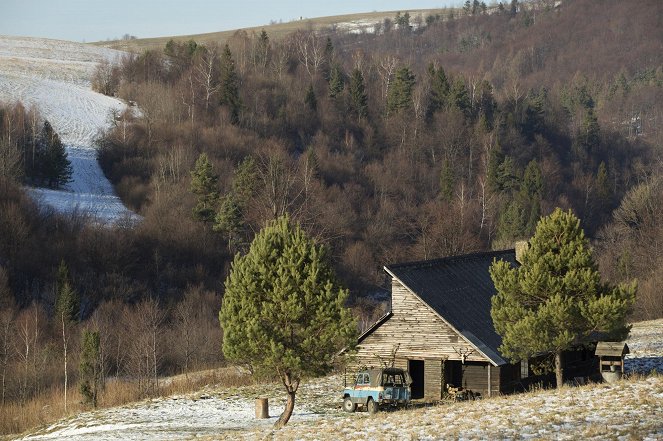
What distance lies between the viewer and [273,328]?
31312mm

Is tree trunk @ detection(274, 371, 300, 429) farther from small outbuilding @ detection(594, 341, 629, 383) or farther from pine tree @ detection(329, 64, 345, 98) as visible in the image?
pine tree @ detection(329, 64, 345, 98)

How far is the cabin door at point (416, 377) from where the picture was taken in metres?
39.9

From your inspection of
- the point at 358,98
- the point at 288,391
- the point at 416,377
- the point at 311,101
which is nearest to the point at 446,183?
the point at 358,98

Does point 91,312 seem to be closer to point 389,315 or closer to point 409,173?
point 389,315

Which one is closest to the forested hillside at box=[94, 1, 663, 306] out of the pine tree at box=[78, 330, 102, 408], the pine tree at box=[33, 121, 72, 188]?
the pine tree at box=[33, 121, 72, 188]

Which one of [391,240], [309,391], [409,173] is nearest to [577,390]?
[309,391]

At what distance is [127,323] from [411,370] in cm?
3299

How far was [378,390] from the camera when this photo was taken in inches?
1380

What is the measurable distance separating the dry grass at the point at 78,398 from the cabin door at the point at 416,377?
22.6 ft

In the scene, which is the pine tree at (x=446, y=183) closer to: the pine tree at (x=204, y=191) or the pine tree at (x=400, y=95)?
Answer: the pine tree at (x=400, y=95)

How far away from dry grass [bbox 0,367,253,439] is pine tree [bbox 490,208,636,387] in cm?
1280

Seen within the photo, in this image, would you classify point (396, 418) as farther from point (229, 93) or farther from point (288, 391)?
point (229, 93)

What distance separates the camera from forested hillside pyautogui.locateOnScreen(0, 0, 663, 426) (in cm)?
7606

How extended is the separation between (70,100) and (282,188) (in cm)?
5634
